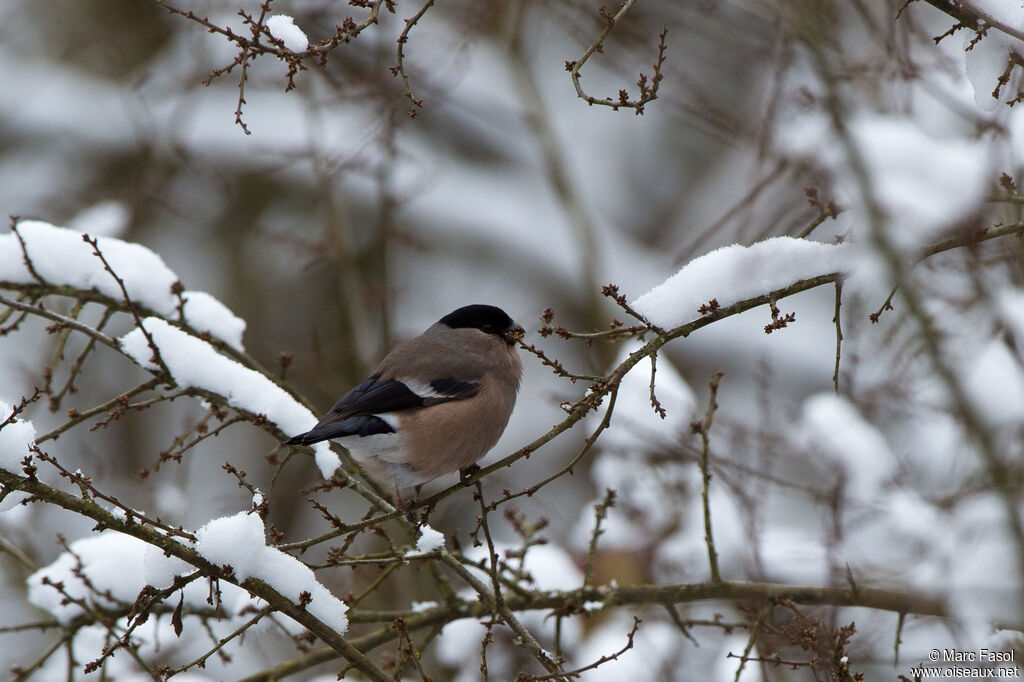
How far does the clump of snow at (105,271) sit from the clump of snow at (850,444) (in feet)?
Result: 8.27

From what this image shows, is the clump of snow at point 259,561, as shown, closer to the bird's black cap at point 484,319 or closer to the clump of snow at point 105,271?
the clump of snow at point 105,271

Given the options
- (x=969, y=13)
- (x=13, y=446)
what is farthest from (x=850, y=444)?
(x=13, y=446)

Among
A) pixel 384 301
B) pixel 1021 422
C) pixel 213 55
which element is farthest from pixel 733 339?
pixel 1021 422

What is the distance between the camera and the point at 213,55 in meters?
6.35

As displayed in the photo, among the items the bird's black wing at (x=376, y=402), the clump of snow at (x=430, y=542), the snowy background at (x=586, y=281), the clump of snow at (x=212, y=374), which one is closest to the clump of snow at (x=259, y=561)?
the snowy background at (x=586, y=281)

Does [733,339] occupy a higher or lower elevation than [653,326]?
higher

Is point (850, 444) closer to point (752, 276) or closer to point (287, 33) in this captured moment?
point (752, 276)

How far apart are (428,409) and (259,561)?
134 centimetres

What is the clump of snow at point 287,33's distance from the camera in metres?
2.42

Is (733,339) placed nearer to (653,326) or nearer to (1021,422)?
(1021,422)

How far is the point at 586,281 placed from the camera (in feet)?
26.0

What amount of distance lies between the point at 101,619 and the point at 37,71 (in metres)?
7.44

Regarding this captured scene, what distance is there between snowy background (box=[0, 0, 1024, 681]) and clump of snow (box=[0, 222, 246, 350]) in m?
0.01

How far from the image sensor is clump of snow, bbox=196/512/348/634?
7.96 ft
